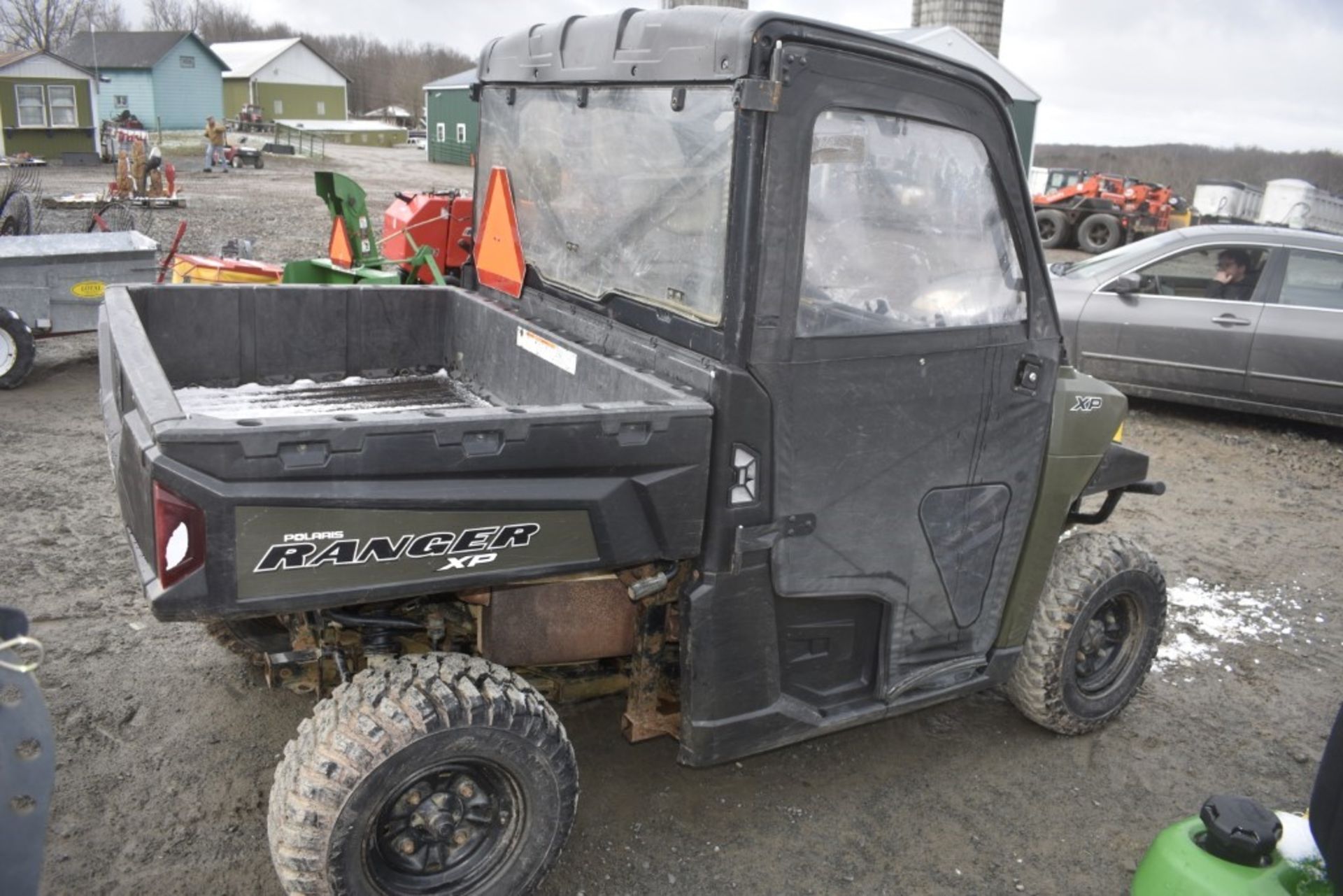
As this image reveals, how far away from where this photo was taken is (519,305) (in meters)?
3.96

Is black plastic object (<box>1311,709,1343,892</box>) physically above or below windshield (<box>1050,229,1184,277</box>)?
below

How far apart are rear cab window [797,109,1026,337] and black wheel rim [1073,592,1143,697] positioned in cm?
137

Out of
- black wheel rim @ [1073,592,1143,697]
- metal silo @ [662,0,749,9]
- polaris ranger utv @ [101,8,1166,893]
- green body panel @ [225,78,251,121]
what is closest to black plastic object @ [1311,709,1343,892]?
polaris ranger utv @ [101,8,1166,893]

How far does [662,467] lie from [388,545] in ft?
2.32

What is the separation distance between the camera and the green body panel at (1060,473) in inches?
144

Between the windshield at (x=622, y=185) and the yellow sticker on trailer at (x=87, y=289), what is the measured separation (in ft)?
18.2

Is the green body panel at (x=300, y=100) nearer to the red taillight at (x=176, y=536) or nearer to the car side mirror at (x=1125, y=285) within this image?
the car side mirror at (x=1125, y=285)

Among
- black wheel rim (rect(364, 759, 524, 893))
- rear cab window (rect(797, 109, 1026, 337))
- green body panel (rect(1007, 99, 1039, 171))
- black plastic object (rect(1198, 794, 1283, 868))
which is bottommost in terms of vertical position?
black wheel rim (rect(364, 759, 524, 893))

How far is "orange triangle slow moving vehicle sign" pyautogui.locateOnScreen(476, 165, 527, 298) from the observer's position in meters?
3.95

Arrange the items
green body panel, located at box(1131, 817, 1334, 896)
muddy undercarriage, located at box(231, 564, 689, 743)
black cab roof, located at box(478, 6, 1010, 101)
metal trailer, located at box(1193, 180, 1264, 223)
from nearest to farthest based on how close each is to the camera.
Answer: green body panel, located at box(1131, 817, 1334, 896)
black cab roof, located at box(478, 6, 1010, 101)
muddy undercarriage, located at box(231, 564, 689, 743)
metal trailer, located at box(1193, 180, 1264, 223)

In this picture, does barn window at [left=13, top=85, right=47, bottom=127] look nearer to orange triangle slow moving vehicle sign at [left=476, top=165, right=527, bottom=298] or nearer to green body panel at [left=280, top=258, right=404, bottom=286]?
green body panel at [left=280, top=258, right=404, bottom=286]

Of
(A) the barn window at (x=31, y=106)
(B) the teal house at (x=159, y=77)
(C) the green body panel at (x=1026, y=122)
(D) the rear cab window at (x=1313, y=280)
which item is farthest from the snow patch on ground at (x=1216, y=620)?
(B) the teal house at (x=159, y=77)

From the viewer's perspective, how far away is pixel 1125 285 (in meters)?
8.59

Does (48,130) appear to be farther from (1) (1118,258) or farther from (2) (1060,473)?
(2) (1060,473)
